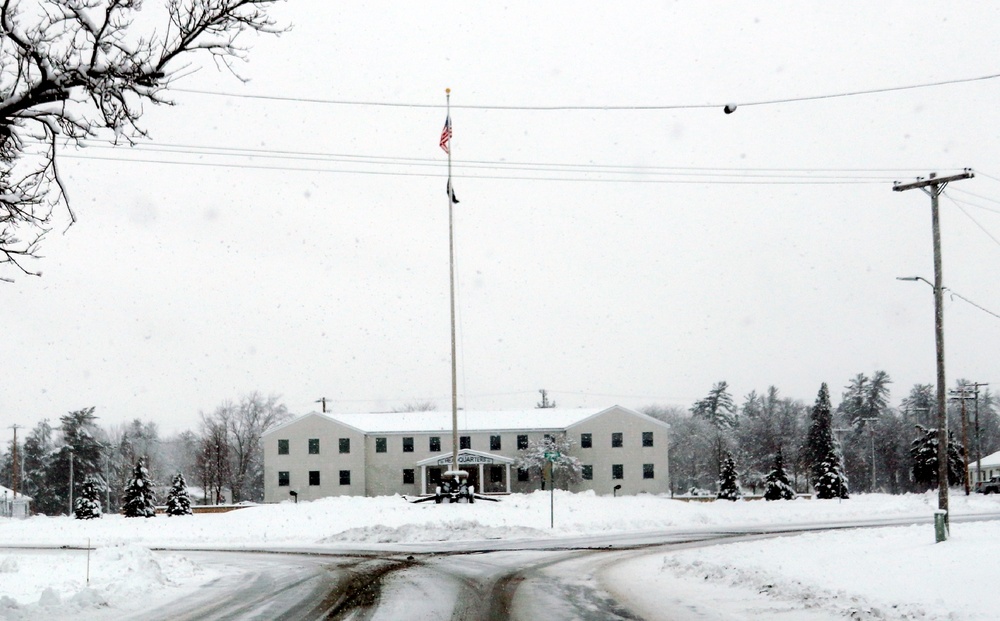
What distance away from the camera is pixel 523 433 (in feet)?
227

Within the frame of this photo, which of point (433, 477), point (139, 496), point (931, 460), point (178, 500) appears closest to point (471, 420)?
point (433, 477)

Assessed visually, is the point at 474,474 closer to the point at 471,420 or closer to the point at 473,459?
the point at 473,459

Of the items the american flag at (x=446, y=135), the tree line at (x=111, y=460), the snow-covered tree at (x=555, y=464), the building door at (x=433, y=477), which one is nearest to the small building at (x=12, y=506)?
the tree line at (x=111, y=460)

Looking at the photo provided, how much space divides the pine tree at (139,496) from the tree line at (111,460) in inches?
881

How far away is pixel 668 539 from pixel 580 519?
24.9 ft

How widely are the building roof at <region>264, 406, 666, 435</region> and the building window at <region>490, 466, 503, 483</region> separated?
3041mm

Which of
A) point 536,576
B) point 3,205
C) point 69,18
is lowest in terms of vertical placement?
point 536,576

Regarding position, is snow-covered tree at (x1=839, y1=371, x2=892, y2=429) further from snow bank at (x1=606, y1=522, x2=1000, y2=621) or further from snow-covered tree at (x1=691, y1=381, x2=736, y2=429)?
snow bank at (x1=606, y1=522, x2=1000, y2=621)

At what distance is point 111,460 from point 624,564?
315 feet

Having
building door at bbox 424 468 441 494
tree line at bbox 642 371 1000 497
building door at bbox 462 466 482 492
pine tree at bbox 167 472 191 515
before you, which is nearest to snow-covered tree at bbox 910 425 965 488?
tree line at bbox 642 371 1000 497

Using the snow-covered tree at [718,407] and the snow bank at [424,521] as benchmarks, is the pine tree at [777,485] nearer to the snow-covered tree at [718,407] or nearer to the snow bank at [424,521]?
the snow bank at [424,521]

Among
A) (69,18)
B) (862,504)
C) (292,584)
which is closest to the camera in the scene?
(69,18)

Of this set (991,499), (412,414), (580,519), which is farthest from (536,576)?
(412,414)

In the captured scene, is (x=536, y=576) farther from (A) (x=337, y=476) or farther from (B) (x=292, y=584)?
(A) (x=337, y=476)
